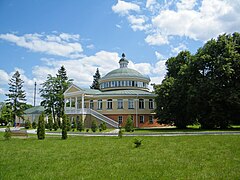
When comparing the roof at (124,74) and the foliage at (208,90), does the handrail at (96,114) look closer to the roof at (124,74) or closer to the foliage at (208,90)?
the foliage at (208,90)

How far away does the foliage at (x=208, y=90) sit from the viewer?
30062 mm

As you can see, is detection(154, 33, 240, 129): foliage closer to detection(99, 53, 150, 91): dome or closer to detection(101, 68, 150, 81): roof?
detection(99, 53, 150, 91): dome

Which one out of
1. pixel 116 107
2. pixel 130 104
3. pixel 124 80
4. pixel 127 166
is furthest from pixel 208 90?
pixel 127 166

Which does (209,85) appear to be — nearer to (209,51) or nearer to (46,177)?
(209,51)

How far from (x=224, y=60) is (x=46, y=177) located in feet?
90.5

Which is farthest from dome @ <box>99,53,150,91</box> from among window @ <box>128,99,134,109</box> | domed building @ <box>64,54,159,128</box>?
window @ <box>128,99,134,109</box>

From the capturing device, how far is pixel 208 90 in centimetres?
3083

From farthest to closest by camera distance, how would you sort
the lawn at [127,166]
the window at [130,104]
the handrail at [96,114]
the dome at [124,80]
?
the dome at [124,80], the window at [130,104], the handrail at [96,114], the lawn at [127,166]

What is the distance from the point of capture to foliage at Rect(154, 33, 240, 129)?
3006 cm

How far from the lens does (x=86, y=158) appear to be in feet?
37.3

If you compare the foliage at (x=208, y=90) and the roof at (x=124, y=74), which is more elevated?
the roof at (x=124, y=74)

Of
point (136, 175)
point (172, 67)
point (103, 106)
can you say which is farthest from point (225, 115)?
point (136, 175)

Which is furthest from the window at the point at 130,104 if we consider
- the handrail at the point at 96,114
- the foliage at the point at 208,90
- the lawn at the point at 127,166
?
the lawn at the point at 127,166

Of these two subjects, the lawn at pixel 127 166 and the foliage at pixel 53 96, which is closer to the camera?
the lawn at pixel 127 166
